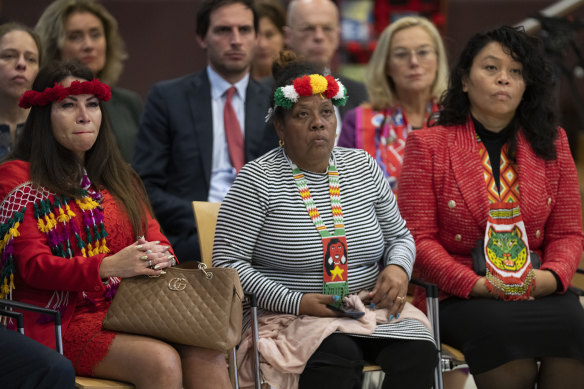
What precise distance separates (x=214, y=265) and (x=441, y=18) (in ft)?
17.3

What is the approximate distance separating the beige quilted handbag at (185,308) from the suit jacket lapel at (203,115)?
4.36 ft

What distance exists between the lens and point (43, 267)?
270 cm

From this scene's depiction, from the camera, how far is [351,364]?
8.96 feet

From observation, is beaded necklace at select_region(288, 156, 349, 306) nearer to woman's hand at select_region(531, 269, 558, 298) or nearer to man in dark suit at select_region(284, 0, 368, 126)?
woman's hand at select_region(531, 269, 558, 298)

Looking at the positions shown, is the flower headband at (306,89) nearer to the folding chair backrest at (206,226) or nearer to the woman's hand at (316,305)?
the folding chair backrest at (206,226)

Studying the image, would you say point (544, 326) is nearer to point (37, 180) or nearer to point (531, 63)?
point (531, 63)

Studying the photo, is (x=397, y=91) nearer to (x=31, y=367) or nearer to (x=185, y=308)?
(x=185, y=308)

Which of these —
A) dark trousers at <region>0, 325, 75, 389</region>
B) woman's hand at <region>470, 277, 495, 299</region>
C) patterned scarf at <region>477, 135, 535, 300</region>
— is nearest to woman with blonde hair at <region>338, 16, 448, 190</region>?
patterned scarf at <region>477, 135, 535, 300</region>

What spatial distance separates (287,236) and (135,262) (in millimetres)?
530

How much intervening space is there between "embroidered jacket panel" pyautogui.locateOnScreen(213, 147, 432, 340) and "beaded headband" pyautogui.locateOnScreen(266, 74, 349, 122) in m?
0.21

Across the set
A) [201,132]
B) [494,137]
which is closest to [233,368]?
[494,137]

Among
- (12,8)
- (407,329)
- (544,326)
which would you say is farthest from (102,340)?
(12,8)

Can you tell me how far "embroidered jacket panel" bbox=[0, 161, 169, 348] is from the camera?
271cm

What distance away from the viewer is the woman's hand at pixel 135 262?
2.71 metres
